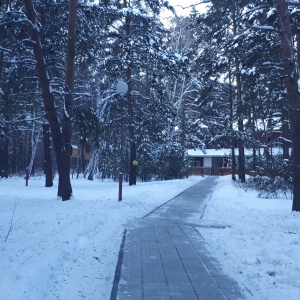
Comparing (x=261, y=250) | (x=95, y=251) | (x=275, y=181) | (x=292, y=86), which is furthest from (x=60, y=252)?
(x=275, y=181)

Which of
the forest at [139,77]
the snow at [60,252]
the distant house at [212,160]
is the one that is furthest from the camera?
the distant house at [212,160]

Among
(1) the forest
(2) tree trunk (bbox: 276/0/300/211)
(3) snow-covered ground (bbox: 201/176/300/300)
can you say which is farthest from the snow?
(2) tree trunk (bbox: 276/0/300/211)

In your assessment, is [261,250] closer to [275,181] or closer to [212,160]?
[275,181]

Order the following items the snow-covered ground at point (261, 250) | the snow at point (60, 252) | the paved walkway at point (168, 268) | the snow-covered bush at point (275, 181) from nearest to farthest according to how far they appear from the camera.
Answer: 1. the snow at point (60, 252)
2. the paved walkway at point (168, 268)
3. the snow-covered ground at point (261, 250)
4. the snow-covered bush at point (275, 181)

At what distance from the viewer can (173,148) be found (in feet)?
108

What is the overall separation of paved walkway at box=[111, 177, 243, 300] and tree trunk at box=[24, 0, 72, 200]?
4987mm

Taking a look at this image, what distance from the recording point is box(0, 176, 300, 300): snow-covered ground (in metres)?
5.20

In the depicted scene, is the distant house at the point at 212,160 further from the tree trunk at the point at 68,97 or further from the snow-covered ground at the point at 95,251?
the snow-covered ground at the point at 95,251

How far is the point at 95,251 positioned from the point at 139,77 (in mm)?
20348

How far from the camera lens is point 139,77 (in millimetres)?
26578

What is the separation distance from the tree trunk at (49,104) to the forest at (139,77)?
0.04 meters

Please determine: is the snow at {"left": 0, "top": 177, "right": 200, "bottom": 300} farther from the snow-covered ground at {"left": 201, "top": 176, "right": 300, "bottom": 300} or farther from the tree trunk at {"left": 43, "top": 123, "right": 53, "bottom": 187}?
the tree trunk at {"left": 43, "top": 123, "right": 53, "bottom": 187}

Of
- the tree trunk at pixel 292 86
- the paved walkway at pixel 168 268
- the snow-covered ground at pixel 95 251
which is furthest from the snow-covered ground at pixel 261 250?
the tree trunk at pixel 292 86

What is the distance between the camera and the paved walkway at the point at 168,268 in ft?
17.0
